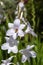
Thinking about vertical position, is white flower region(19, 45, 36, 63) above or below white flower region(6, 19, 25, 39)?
below

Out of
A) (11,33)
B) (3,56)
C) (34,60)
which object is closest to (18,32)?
(11,33)

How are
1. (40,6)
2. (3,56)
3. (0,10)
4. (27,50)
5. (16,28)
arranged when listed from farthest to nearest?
(40,6) → (0,10) → (3,56) → (16,28) → (27,50)

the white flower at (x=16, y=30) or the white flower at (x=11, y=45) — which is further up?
the white flower at (x=16, y=30)

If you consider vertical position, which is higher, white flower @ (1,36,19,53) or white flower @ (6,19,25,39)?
white flower @ (6,19,25,39)

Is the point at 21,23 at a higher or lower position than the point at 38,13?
higher

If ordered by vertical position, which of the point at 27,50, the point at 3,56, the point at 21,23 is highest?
the point at 21,23

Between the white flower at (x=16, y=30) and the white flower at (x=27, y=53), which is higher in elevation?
the white flower at (x=16, y=30)

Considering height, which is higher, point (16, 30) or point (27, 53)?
point (16, 30)

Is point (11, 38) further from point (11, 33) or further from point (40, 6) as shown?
point (40, 6)

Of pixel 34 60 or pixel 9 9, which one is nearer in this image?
pixel 34 60

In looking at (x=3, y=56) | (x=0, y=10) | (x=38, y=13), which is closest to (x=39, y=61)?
(x=3, y=56)

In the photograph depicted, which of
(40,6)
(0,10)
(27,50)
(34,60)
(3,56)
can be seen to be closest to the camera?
(27,50)
